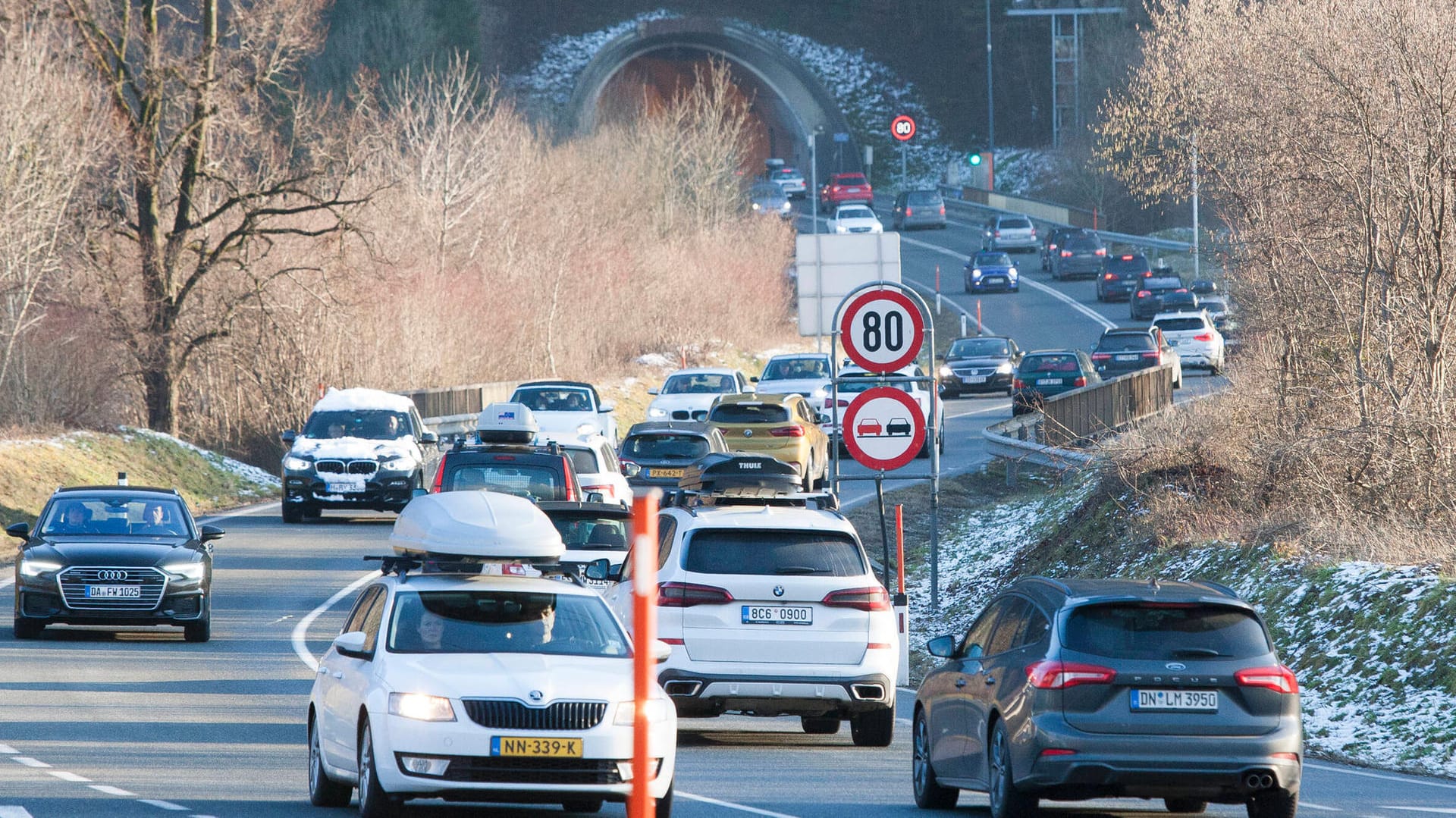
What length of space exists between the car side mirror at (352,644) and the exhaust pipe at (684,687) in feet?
8.97

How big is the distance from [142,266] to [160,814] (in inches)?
1372

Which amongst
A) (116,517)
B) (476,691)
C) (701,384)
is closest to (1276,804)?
(476,691)

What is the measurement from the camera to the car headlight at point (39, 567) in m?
19.1

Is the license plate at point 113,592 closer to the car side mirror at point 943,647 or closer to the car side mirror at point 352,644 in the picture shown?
the car side mirror at point 352,644

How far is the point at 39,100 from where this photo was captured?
39406 mm

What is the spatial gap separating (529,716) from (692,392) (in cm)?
2876

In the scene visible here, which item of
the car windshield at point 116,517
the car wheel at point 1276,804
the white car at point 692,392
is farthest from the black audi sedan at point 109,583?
the white car at point 692,392

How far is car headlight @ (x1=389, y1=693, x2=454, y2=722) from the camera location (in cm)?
975

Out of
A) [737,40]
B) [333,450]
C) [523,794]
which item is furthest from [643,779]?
[737,40]

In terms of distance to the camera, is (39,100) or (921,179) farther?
(921,179)

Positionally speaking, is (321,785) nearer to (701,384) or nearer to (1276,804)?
(1276,804)

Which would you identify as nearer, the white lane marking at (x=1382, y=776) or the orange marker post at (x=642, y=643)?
the orange marker post at (x=642, y=643)

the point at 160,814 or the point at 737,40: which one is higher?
the point at 737,40

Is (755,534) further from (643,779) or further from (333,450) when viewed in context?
(333,450)
